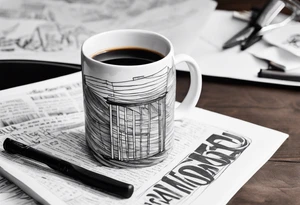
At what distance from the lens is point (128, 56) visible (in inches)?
21.1

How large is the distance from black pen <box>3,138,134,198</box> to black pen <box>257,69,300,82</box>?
351 millimetres

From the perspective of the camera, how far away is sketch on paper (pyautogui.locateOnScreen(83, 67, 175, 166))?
0.49m

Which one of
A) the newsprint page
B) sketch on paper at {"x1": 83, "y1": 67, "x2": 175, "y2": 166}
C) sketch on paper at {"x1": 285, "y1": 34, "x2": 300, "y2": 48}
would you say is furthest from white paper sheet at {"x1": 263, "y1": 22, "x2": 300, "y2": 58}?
sketch on paper at {"x1": 83, "y1": 67, "x2": 175, "y2": 166}

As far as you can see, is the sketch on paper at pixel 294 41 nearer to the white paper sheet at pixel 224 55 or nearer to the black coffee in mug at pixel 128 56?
the white paper sheet at pixel 224 55

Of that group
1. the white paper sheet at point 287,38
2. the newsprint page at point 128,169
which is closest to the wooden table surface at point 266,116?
the newsprint page at point 128,169

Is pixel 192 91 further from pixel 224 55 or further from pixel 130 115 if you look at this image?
pixel 224 55

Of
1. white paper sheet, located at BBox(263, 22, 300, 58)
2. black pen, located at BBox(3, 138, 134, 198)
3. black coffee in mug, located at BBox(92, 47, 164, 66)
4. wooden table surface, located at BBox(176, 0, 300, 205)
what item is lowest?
wooden table surface, located at BBox(176, 0, 300, 205)

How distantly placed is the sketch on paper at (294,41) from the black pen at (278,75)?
0.10 meters

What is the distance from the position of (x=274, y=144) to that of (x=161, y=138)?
15cm

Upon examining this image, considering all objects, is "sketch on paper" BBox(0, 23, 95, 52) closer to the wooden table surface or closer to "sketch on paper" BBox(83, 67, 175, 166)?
the wooden table surface

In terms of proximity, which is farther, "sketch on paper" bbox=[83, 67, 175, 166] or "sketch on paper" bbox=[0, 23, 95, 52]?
"sketch on paper" bbox=[0, 23, 95, 52]

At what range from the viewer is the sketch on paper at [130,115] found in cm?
49

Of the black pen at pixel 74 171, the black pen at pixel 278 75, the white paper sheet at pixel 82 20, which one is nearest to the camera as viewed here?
the black pen at pixel 74 171

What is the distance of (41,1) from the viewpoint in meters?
0.85
